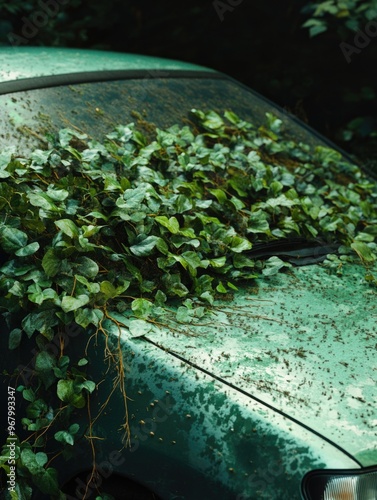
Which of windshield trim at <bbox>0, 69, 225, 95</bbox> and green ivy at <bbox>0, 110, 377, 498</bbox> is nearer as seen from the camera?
green ivy at <bbox>0, 110, 377, 498</bbox>

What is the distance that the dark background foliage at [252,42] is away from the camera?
5.96m

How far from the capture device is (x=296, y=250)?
9.93 ft

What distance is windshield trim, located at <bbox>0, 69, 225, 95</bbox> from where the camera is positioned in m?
3.09

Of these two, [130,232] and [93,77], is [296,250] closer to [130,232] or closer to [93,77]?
[130,232]

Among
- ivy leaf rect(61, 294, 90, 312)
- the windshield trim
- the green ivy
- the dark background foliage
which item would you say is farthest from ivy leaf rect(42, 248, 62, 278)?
the dark background foliage

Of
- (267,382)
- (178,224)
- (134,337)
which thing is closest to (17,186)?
(178,224)

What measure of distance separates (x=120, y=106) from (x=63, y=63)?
1.12 ft

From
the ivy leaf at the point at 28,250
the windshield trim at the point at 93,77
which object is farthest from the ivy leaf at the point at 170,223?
the windshield trim at the point at 93,77

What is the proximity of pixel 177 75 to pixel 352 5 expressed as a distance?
7.09 feet

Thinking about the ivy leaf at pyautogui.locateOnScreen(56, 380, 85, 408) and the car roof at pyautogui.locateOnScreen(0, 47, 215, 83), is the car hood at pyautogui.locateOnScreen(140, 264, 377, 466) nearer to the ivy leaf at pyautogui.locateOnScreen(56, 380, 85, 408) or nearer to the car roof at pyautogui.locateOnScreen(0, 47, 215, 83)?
the ivy leaf at pyautogui.locateOnScreen(56, 380, 85, 408)

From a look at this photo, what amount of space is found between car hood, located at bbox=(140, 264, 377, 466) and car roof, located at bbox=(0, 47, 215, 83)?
130 cm

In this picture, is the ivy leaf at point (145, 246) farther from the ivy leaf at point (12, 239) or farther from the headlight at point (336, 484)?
the headlight at point (336, 484)

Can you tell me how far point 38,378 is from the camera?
237 cm

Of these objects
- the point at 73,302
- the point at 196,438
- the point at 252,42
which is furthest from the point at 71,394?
the point at 252,42
